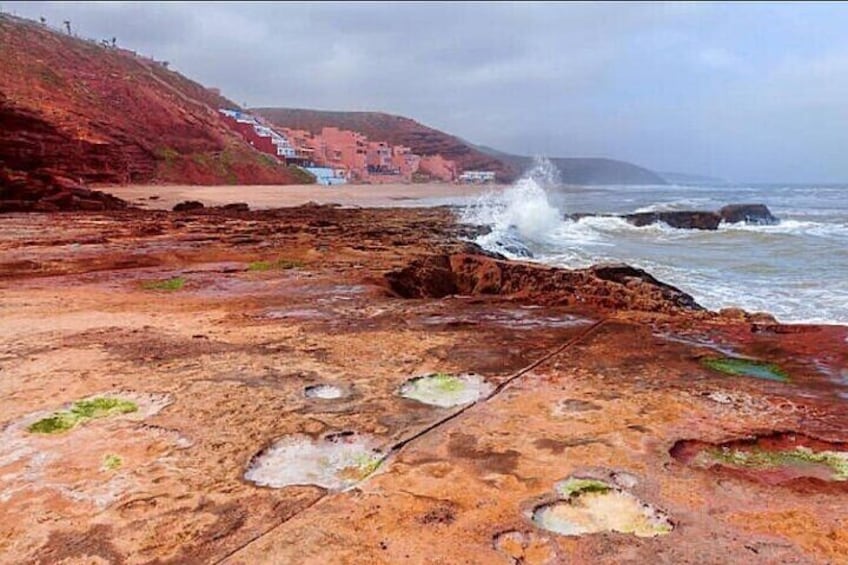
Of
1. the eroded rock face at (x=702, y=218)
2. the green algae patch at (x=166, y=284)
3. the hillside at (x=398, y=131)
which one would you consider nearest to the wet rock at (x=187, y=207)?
the green algae patch at (x=166, y=284)

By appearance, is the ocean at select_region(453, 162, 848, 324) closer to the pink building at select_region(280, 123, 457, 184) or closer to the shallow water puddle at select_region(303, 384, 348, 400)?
the shallow water puddle at select_region(303, 384, 348, 400)

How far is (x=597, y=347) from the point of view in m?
5.61

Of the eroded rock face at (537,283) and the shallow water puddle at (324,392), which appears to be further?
the eroded rock face at (537,283)

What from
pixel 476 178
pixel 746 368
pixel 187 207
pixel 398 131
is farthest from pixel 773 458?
pixel 398 131

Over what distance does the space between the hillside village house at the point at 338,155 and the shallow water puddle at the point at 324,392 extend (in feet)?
230

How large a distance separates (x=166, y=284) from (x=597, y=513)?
731 cm

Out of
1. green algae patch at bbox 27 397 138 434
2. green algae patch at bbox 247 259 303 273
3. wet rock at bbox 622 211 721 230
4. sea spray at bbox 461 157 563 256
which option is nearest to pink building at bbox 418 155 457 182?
wet rock at bbox 622 211 721 230

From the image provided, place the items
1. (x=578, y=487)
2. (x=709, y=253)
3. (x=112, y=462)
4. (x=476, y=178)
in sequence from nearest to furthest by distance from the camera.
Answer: (x=578, y=487)
(x=112, y=462)
(x=709, y=253)
(x=476, y=178)

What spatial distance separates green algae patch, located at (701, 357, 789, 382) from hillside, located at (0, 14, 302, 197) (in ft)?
88.9

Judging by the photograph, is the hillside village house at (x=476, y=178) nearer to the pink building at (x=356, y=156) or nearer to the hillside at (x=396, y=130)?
the pink building at (x=356, y=156)

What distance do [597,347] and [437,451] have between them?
8.43 ft

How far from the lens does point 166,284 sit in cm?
881

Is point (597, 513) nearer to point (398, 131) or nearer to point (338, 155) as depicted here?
point (338, 155)

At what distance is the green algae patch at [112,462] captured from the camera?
329 centimetres
